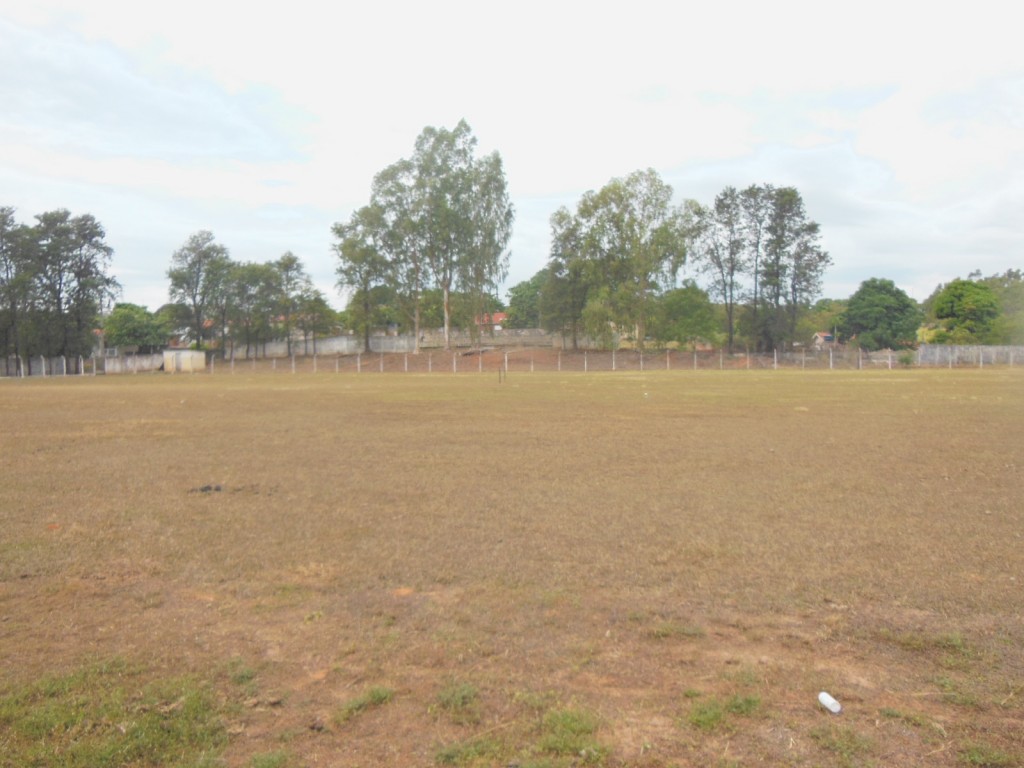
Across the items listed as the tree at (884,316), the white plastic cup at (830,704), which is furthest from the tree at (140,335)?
the white plastic cup at (830,704)

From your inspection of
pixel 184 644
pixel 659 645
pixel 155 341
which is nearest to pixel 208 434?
pixel 184 644

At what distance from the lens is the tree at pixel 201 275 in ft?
247

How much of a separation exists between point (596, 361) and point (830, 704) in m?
64.2

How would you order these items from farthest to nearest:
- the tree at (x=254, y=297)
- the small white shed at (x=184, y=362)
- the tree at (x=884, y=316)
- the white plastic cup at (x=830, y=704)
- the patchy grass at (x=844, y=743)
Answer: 1. the tree at (x=884, y=316)
2. the tree at (x=254, y=297)
3. the small white shed at (x=184, y=362)
4. the white plastic cup at (x=830, y=704)
5. the patchy grass at (x=844, y=743)

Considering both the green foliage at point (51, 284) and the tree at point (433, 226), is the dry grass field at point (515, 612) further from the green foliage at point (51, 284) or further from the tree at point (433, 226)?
the green foliage at point (51, 284)

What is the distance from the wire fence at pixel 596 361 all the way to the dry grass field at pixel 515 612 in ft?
176

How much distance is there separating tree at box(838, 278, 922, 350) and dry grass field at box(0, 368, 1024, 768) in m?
72.1

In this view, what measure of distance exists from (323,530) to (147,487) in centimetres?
344

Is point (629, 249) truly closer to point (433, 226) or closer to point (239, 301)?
point (433, 226)

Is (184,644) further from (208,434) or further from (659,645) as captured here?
(208,434)

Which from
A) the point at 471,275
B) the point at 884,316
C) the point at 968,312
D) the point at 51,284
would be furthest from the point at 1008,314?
the point at 51,284

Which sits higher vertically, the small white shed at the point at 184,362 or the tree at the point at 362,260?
the tree at the point at 362,260

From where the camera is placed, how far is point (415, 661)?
4.12 meters

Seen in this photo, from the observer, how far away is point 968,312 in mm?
79188
